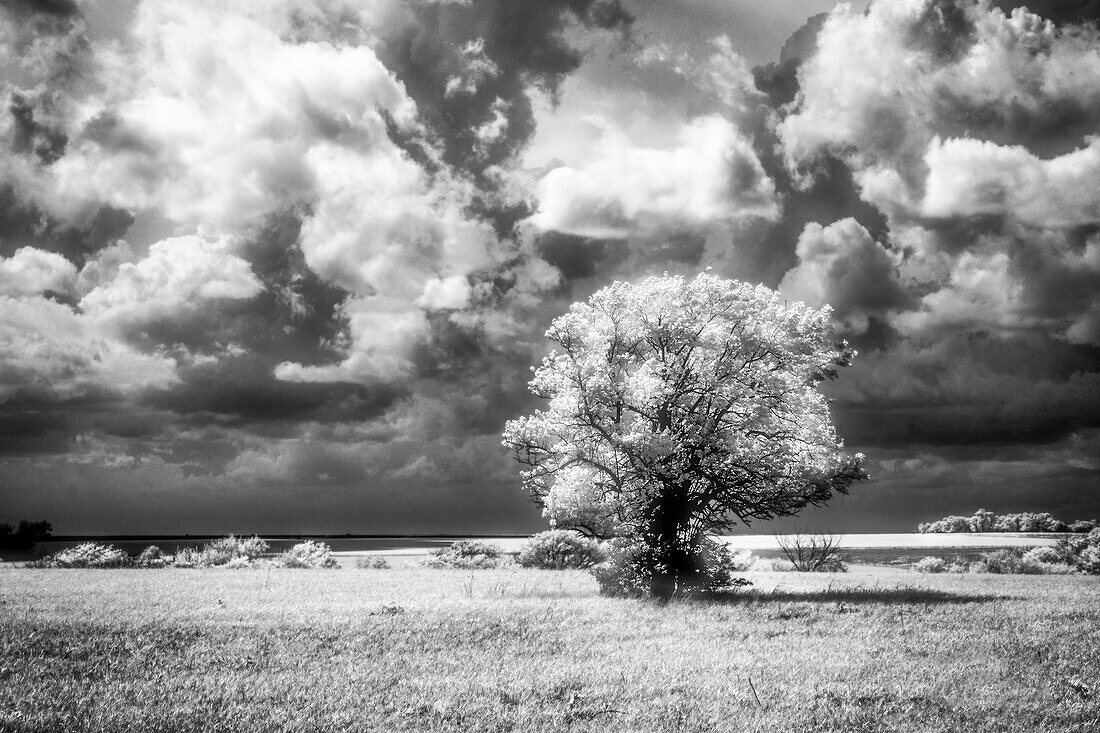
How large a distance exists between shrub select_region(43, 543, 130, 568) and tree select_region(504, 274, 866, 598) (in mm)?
32501

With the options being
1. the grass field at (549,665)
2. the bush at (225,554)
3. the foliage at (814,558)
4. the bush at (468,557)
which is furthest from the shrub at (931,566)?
the bush at (225,554)

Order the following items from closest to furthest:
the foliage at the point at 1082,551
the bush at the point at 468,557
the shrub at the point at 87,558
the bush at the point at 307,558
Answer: the foliage at the point at 1082,551
the shrub at the point at 87,558
the bush at the point at 307,558
the bush at the point at 468,557

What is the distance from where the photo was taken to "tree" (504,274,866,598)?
25.4 metres

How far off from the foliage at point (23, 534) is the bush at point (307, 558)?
146ft

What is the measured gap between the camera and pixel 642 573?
1005 inches

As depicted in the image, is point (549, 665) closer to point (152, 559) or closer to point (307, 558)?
point (307, 558)

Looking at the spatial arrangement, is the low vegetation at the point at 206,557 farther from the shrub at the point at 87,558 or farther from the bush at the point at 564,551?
the bush at the point at 564,551

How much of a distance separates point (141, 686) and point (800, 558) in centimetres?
4335

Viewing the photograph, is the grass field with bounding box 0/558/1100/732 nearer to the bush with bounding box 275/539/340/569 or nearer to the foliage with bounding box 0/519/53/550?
the bush with bounding box 275/539/340/569

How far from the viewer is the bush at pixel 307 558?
4825 cm

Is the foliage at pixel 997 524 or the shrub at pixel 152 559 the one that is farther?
the foliage at pixel 997 524

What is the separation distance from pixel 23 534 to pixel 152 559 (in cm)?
4620

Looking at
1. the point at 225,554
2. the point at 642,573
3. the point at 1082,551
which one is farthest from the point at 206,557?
the point at 1082,551

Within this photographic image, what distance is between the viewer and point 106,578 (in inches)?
1329
